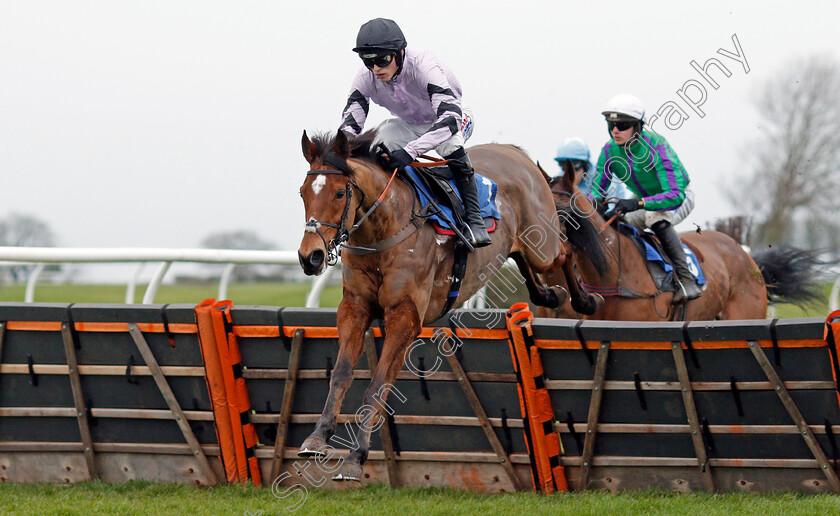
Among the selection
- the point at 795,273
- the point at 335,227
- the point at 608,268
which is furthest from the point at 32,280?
the point at 795,273

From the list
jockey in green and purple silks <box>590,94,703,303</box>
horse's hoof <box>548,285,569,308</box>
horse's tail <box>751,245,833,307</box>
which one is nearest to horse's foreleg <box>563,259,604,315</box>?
horse's hoof <box>548,285,569,308</box>

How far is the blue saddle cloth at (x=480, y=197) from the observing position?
193 inches

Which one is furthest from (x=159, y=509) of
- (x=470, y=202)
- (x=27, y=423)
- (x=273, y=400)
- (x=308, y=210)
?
(x=470, y=202)

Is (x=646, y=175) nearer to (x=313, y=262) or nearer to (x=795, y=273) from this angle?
(x=795, y=273)

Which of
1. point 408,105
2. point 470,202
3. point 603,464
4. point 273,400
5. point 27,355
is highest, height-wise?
point 408,105

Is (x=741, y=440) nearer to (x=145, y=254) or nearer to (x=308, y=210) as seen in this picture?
(x=308, y=210)

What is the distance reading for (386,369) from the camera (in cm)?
440

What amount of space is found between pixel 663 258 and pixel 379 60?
123 inches

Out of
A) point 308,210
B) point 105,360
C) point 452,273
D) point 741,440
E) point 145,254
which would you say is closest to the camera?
point 308,210

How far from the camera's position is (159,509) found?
4.72m

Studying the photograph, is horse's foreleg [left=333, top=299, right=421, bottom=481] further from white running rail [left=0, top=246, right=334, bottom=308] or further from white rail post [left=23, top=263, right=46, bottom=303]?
white rail post [left=23, top=263, right=46, bottom=303]

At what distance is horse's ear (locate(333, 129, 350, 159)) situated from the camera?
4234mm

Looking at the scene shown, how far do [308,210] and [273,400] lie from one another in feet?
5.28

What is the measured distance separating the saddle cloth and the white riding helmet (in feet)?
2.69
